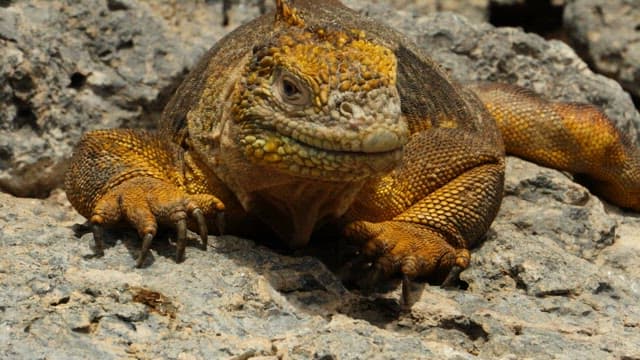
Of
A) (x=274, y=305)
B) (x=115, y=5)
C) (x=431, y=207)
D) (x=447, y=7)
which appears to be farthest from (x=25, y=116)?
(x=447, y=7)

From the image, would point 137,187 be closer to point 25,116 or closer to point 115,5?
point 25,116

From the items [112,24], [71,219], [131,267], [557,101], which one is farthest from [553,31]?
[131,267]

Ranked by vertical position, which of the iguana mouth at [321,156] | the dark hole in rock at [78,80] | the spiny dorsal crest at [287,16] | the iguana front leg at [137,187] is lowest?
the dark hole in rock at [78,80]

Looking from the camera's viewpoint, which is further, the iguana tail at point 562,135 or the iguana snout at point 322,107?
the iguana tail at point 562,135

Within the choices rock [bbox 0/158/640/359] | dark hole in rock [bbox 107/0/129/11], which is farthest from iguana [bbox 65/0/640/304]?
dark hole in rock [bbox 107/0/129/11]

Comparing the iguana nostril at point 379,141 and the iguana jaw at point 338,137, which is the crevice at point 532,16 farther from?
the iguana nostril at point 379,141

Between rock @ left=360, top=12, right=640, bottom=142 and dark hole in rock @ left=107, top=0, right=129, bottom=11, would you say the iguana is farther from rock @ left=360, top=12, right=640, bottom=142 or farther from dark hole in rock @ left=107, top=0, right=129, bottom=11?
dark hole in rock @ left=107, top=0, right=129, bottom=11

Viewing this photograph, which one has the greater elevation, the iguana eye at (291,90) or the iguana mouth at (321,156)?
the iguana eye at (291,90)

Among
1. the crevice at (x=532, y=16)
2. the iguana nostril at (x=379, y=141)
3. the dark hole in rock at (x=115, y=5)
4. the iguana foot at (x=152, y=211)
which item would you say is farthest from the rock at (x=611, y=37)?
the iguana nostril at (x=379, y=141)
